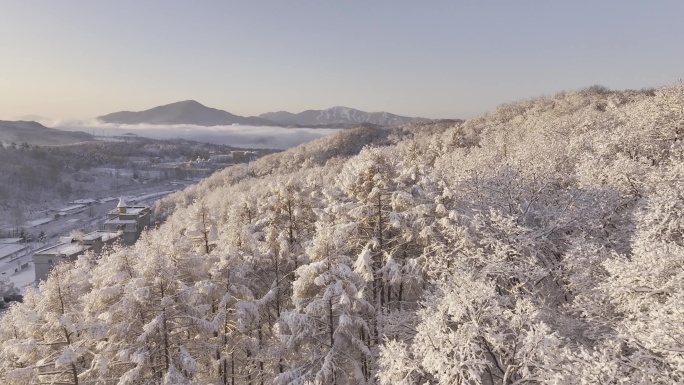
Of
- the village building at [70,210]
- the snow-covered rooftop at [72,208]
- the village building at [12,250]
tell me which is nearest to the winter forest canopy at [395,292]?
the village building at [12,250]

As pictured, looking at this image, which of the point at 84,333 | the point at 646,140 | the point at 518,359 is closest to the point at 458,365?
the point at 518,359

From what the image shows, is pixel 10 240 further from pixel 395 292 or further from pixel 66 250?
pixel 395 292

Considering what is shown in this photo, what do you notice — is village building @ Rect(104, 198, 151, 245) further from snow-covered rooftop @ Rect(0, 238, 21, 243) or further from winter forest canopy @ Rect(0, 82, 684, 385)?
winter forest canopy @ Rect(0, 82, 684, 385)

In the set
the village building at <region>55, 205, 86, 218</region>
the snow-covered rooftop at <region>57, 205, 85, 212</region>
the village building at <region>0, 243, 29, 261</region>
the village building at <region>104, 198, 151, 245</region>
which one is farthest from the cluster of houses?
the snow-covered rooftop at <region>57, 205, 85, 212</region>

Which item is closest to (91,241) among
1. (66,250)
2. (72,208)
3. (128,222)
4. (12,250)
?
(66,250)

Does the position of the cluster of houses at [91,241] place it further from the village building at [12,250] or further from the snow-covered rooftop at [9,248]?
the snow-covered rooftop at [9,248]

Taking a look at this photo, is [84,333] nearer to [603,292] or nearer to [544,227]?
[603,292]
